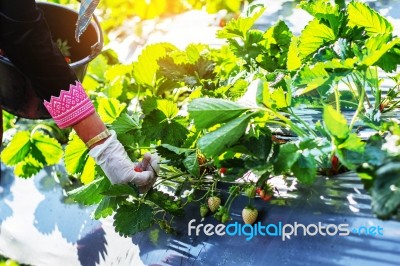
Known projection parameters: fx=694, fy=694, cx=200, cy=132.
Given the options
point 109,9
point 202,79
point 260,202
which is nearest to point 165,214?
point 260,202

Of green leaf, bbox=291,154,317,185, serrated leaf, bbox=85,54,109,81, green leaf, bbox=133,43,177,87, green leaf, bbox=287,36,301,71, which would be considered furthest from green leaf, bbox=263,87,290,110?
serrated leaf, bbox=85,54,109,81

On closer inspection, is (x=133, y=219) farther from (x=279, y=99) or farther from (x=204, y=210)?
(x=279, y=99)

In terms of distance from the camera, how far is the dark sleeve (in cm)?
165

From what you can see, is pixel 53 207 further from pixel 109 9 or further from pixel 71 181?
pixel 109 9

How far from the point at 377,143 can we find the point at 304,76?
0.27m

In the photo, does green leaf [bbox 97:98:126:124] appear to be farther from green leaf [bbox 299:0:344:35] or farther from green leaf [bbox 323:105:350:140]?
green leaf [bbox 323:105:350:140]

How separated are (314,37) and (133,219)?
23.6 inches

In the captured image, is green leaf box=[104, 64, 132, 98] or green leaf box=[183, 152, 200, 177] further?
green leaf box=[104, 64, 132, 98]

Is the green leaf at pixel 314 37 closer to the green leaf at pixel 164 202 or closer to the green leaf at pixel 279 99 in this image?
the green leaf at pixel 279 99

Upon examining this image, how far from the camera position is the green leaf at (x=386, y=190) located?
1.16 m

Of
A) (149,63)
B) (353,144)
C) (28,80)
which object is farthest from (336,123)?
(28,80)

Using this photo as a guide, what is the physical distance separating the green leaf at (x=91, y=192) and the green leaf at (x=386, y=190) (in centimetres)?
73

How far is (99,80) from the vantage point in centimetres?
251

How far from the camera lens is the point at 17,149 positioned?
214cm
